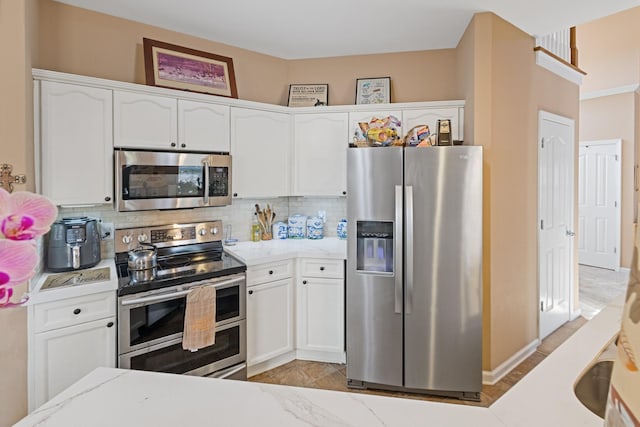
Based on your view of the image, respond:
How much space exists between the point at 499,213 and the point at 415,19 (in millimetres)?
1604

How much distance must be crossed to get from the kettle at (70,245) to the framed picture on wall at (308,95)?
81.6 inches

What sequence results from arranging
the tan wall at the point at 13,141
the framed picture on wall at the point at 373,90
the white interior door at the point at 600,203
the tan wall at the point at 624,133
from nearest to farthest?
the tan wall at the point at 13,141 < the framed picture on wall at the point at 373,90 < the tan wall at the point at 624,133 < the white interior door at the point at 600,203

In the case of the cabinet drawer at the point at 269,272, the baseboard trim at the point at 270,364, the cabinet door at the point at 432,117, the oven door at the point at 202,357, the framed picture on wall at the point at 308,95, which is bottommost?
the baseboard trim at the point at 270,364

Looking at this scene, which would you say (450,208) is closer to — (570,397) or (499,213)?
(499,213)

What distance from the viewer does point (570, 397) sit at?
0.88 m

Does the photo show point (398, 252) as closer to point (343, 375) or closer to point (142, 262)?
point (343, 375)

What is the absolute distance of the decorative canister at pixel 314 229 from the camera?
3.54 m

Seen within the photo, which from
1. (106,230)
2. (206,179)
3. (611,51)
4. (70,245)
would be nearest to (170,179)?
(206,179)

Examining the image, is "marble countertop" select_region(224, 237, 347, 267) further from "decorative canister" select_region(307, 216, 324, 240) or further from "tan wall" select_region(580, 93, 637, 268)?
"tan wall" select_region(580, 93, 637, 268)

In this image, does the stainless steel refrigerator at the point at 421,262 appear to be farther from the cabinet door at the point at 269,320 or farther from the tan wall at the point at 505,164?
the cabinet door at the point at 269,320

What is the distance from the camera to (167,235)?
2.87m

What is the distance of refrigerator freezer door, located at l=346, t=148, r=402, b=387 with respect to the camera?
253cm

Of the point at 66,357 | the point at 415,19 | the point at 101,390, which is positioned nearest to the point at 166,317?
the point at 66,357

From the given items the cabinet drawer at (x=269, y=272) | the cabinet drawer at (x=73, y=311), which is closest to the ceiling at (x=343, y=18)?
the cabinet drawer at (x=269, y=272)
